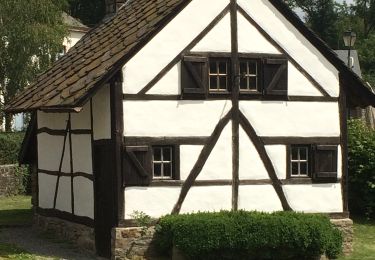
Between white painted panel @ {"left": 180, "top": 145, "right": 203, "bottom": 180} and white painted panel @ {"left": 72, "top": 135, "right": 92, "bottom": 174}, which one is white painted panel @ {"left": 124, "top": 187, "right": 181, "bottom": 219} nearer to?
white painted panel @ {"left": 180, "top": 145, "right": 203, "bottom": 180}

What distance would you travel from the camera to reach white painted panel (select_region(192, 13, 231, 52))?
16.6m

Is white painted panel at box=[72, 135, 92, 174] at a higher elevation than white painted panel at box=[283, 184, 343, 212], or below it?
higher

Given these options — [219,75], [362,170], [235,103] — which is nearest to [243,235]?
[235,103]

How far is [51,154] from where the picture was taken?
19625 millimetres

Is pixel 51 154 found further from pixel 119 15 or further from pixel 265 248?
pixel 265 248

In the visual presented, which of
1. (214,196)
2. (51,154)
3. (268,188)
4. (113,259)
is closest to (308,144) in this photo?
(268,188)

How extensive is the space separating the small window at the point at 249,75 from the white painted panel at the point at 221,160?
99cm

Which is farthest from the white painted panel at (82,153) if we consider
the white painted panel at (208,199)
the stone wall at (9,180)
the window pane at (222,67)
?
the stone wall at (9,180)

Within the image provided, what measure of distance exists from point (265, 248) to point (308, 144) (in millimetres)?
3045

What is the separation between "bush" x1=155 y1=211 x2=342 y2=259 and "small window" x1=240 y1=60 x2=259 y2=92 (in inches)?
117

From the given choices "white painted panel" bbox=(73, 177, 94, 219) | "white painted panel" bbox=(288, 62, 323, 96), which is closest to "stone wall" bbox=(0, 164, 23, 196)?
"white painted panel" bbox=(73, 177, 94, 219)

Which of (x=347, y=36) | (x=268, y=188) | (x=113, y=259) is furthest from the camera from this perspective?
(x=347, y=36)

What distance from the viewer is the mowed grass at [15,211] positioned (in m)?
22.2

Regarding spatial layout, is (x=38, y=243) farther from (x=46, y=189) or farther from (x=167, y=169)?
(x=167, y=169)
